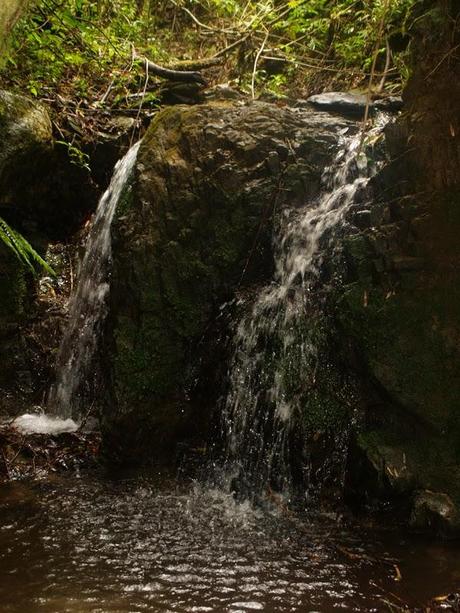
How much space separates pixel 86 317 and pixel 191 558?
142 inches

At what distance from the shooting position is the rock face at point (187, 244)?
5109 mm

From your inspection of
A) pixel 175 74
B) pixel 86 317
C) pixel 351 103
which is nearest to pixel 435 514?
pixel 86 317

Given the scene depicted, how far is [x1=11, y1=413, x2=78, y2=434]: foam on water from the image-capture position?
17.8 ft

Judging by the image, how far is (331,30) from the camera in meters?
7.81

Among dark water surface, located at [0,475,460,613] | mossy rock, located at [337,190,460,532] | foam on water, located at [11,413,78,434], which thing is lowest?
dark water surface, located at [0,475,460,613]

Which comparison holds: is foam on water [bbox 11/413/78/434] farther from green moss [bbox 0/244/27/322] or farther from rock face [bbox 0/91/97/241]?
rock face [bbox 0/91/97/241]

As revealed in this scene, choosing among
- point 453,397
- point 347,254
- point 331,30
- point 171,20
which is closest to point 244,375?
point 347,254

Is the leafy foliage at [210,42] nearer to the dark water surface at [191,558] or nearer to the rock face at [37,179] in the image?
the rock face at [37,179]

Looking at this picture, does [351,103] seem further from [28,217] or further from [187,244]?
[28,217]

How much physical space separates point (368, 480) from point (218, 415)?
1.55m

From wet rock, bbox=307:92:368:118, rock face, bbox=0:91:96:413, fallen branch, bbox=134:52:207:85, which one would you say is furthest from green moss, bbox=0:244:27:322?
wet rock, bbox=307:92:368:118

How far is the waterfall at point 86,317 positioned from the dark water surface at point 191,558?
67.5 inches

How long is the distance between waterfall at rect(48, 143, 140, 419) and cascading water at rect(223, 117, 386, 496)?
1.93m

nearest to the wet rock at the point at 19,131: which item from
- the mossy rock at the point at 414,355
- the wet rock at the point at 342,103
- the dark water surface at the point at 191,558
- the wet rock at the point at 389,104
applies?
the wet rock at the point at 342,103
